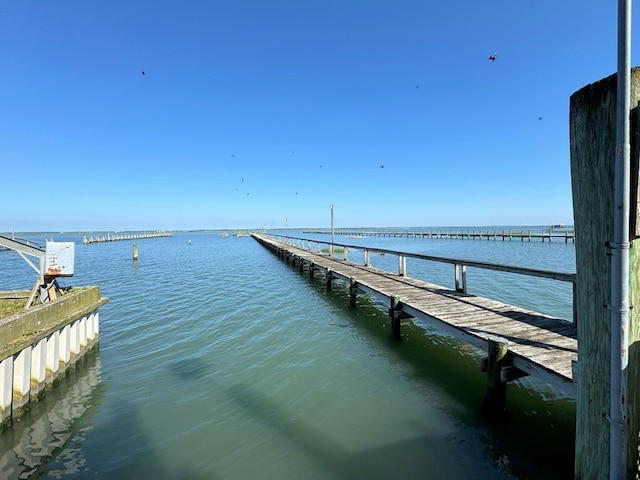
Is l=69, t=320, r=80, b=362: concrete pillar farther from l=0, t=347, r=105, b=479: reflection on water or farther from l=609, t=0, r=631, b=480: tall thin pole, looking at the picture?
l=609, t=0, r=631, b=480: tall thin pole

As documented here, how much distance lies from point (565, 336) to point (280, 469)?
461cm

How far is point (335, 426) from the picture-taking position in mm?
4500

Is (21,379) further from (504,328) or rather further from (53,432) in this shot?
(504,328)

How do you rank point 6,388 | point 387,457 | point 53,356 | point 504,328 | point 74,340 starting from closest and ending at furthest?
point 387,457
point 6,388
point 504,328
point 53,356
point 74,340

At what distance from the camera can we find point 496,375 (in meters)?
4.48

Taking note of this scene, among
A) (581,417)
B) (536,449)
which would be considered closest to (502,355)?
(536,449)

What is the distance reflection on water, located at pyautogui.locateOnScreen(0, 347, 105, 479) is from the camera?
382 cm

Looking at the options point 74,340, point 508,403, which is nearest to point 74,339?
point 74,340

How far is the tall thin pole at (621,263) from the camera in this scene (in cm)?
188

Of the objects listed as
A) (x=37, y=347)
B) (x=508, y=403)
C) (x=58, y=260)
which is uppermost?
(x=58, y=260)

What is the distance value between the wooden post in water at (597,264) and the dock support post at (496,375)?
2.08m

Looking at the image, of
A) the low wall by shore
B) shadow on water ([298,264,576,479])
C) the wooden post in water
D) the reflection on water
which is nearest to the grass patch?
the low wall by shore

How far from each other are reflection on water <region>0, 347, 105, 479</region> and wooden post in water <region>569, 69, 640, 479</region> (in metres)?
5.32

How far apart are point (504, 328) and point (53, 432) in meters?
7.15
